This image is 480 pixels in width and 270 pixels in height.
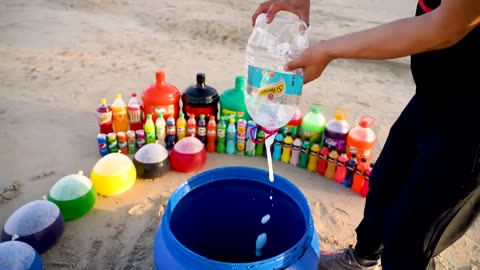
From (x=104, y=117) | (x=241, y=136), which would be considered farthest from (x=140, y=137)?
(x=241, y=136)

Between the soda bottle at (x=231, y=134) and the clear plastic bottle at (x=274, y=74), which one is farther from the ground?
the clear plastic bottle at (x=274, y=74)

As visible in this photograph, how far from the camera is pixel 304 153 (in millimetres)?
2867

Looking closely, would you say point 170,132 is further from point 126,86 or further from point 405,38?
point 405,38

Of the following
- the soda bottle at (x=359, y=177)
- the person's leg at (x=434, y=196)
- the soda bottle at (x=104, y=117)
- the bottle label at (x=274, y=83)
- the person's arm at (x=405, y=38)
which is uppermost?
the person's arm at (x=405, y=38)

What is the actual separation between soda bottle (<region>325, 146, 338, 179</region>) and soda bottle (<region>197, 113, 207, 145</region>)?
36.4 inches

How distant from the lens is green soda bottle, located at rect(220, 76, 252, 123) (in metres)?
2.99

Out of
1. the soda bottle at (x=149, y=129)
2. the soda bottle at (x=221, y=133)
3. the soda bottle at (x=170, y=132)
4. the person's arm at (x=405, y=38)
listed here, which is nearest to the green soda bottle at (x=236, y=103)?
the soda bottle at (x=221, y=133)

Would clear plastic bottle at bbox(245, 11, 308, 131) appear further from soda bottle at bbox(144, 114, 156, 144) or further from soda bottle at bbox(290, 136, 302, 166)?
soda bottle at bbox(144, 114, 156, 144)

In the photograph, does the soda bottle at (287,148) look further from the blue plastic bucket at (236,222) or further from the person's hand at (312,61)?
the person's hand at (312,61)

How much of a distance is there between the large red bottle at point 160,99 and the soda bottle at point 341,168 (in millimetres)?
1277

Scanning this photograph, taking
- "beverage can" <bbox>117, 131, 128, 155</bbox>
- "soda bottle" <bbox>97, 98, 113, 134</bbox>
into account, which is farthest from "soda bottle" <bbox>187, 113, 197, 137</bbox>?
"soda bottle" <bbox>97, 98, 113, 134</bbox>

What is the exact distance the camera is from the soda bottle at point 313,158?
9.21ft

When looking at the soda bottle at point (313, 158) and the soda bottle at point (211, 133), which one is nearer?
the soda bottle at point (313, 158)

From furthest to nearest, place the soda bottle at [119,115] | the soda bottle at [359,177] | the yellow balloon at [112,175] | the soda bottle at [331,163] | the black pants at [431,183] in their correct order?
the soda bottle at [119,115]
the soda bottle at [331,163]
the soda bottle at [359,177]
the yellow balloon at [112,175]
the black pants at [431,183]
